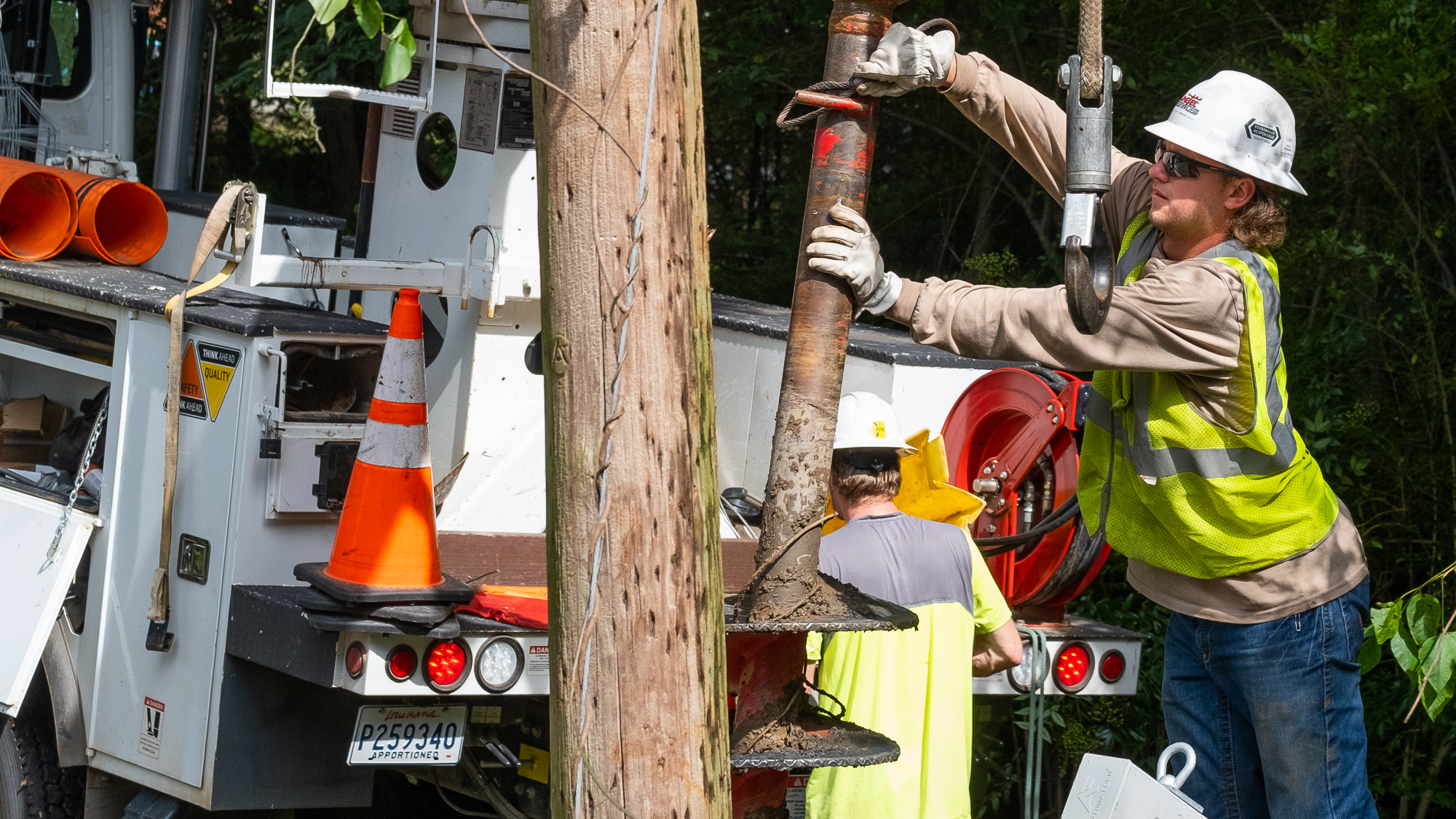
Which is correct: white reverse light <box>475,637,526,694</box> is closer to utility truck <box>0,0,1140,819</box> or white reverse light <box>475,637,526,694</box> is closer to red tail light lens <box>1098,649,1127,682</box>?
utility truck <box>0,0,1140,819</box>

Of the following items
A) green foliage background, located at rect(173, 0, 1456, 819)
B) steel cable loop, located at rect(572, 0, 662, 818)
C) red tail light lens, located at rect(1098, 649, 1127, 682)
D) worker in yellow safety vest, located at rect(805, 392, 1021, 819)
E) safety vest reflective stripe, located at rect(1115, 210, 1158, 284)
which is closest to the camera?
steel cable loop, located at rect(572, 0, 662, 818)

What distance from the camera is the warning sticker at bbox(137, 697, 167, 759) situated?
454 centimetres

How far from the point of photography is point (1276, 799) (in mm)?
3562

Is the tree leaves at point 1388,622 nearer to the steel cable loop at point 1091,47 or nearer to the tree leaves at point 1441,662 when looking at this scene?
the tree leaves at point 1441,662

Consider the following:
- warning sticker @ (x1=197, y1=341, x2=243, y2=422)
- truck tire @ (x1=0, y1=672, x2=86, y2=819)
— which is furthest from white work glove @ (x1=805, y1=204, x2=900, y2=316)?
truck tire @ (x1=0, y1=672, x2=86, y2=819)

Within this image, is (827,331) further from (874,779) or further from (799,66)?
(799,66)

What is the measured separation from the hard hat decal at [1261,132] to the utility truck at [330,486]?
51.1 inches

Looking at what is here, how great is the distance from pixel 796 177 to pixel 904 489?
792cm

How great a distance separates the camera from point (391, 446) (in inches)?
167

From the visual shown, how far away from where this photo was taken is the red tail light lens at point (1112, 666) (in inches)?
194

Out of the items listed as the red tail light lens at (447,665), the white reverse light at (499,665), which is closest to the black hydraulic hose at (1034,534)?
the white reverse light at (499,665)

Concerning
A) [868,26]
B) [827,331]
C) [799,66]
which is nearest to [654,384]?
[827,331]

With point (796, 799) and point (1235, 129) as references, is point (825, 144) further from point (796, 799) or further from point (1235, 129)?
point (796, 799)

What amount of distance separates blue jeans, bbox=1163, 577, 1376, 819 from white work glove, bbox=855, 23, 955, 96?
136cm
